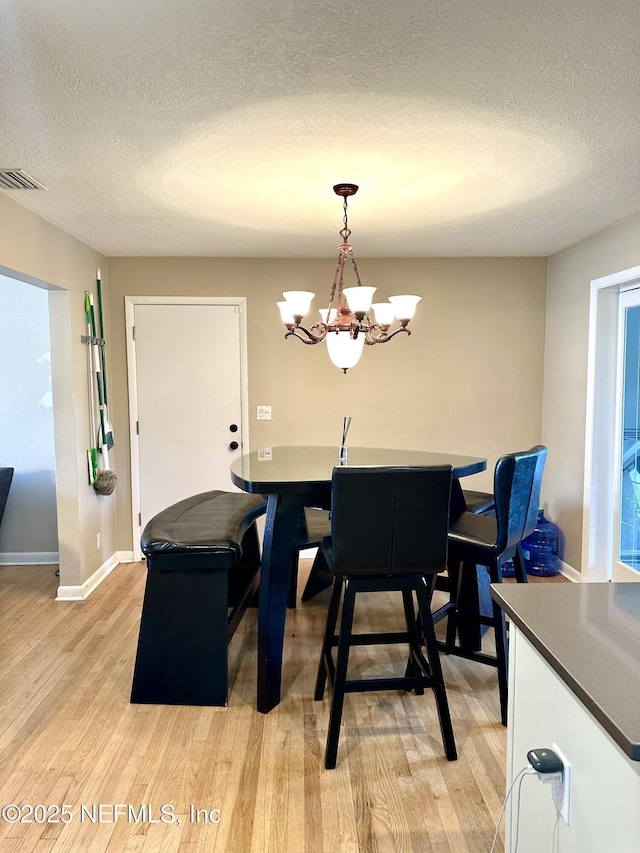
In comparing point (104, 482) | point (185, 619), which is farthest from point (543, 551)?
point (104, 482)

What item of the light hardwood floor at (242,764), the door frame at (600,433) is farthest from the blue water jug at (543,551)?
the light hardwood floor at (242,764)

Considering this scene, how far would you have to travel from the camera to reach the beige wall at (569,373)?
3830 millimetres

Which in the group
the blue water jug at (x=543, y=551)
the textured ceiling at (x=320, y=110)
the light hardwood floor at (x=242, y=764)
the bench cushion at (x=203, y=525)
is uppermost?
the textured ceiling at (x=320, y=110)

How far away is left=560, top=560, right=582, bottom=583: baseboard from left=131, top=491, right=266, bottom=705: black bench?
8.48 feet

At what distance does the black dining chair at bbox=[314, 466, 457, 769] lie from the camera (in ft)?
6.86

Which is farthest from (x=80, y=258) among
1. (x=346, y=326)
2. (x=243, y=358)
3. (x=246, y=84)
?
(x=246, y=84)

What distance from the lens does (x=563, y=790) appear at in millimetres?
1035

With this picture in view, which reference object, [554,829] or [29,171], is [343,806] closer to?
[554,829]

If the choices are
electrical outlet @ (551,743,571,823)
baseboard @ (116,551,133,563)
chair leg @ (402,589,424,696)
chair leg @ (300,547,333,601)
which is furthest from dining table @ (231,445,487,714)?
baseboard @ (116,551,133,563)

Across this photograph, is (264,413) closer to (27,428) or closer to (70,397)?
(70,397)

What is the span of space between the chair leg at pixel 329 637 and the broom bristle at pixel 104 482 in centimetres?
220

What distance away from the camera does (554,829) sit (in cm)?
108

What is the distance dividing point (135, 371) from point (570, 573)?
3.50m

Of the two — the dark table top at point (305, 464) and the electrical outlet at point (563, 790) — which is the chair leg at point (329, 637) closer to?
the dark table top at point (305, 464)
